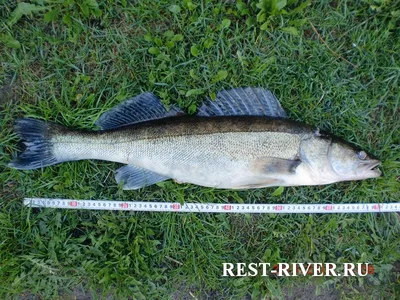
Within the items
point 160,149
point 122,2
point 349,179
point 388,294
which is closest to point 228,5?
point 122,2

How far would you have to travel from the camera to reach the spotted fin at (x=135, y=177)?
11.1 ft

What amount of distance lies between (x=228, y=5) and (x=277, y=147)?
1.51m

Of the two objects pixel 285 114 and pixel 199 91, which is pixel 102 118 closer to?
pixel 199 91

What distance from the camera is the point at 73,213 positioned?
3.53 meters

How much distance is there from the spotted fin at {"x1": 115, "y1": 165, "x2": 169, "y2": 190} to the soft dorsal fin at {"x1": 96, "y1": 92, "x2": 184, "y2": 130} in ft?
1.41

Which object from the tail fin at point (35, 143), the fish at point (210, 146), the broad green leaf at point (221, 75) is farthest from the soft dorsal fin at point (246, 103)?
the tail fin at point (35, 143)

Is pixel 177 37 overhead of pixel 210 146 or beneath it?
overhead

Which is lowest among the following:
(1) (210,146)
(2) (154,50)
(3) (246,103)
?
(1) (210,146)

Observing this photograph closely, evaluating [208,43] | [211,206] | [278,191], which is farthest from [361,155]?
[208,43]

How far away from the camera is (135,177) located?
3406 mm

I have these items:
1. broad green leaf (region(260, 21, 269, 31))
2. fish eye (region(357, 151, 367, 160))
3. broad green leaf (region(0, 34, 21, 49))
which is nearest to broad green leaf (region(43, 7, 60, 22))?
broad green leaf (region(0, 34, 21, 49))

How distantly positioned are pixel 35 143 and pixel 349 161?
9.43 ft

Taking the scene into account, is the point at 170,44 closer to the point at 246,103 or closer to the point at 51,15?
the point at 246,103

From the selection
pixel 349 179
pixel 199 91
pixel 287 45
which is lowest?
pixel 349 179
